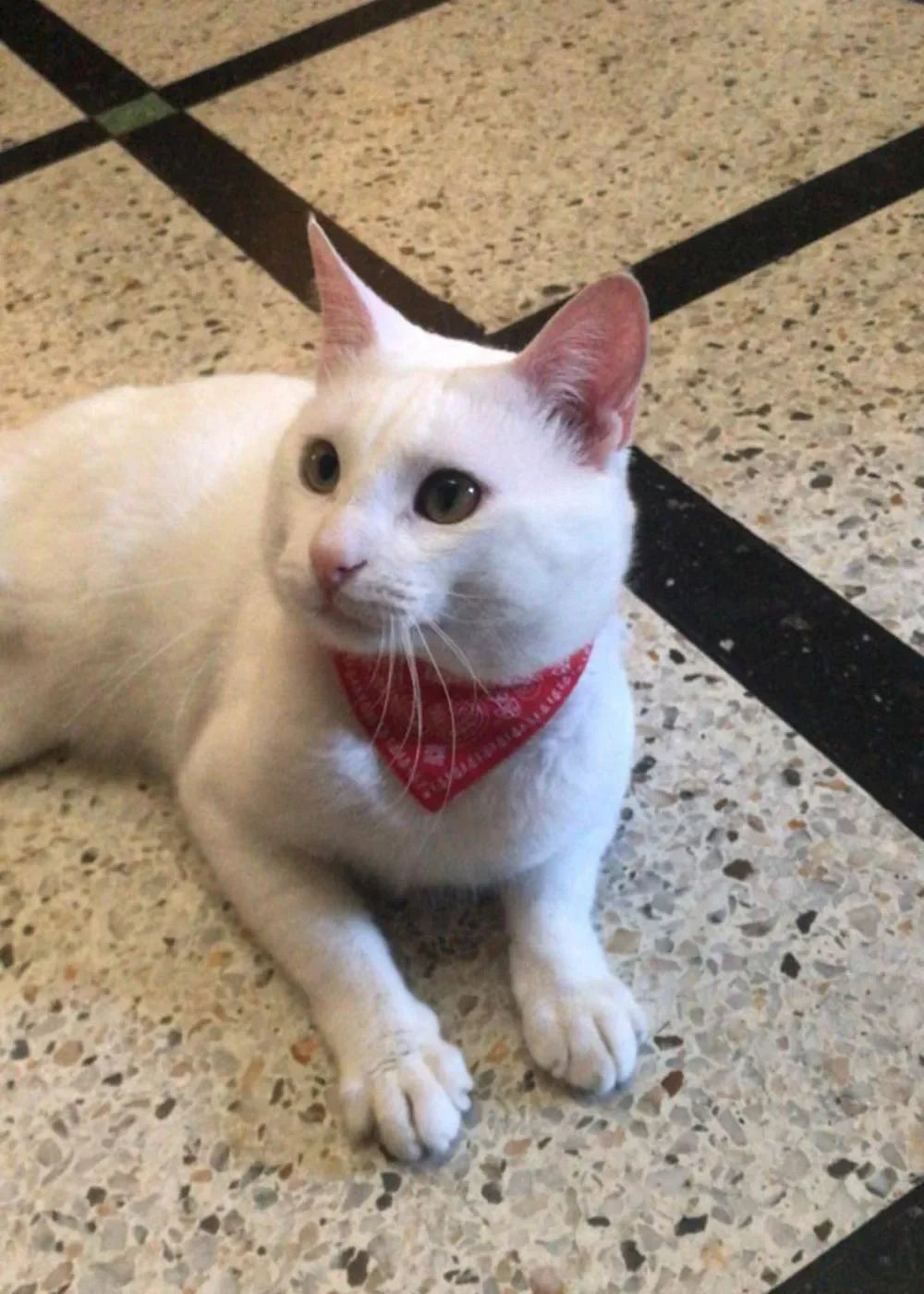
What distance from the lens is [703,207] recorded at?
1.75 m

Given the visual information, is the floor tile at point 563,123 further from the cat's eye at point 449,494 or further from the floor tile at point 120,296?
the cat's eye at point 449,494

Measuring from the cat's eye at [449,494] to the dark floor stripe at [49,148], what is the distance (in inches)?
Answer: 56.6

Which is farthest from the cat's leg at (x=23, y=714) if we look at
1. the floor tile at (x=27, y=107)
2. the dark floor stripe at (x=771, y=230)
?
the floor tile at (x=27, y=107)

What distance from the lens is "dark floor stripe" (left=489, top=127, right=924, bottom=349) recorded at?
63.7 inches

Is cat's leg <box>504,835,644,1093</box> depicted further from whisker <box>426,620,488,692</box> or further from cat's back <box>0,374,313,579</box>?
cat's back <box>0,374,313,579</box>

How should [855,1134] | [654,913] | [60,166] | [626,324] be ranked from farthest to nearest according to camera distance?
[60,166]
[654,913]
[855,1134]
[626,324]

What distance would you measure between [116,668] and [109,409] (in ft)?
0.78

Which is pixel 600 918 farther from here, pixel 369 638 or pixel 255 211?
pixel 255 211

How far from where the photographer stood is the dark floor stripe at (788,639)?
114cm

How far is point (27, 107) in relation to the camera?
6.89 ft

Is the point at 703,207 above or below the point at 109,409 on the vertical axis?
below

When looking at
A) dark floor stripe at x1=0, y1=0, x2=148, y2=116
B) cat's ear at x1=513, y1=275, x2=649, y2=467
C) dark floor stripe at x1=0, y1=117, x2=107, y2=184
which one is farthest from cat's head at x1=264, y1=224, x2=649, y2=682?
dark floor stripe at x1=0, y1=0, x2=148, y2=116

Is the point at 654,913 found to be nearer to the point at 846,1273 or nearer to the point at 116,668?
the point at 846,1273

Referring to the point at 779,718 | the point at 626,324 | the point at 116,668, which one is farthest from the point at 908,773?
the point at 116,668
